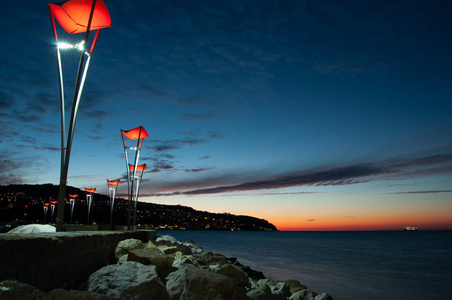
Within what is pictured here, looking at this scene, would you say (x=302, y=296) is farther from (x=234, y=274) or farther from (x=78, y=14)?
(x=78, y=14)

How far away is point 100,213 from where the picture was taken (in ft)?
373

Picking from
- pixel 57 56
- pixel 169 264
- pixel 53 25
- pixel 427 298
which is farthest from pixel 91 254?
pixel 427 298

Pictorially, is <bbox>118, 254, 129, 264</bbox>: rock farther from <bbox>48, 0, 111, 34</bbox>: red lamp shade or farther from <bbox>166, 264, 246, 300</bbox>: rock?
<bbox>48, 0, 111, 34</bbox>: red lamp shade

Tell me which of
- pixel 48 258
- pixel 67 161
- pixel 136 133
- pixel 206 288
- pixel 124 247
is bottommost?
pixel 206 288

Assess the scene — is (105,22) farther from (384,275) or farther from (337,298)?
(384,275)

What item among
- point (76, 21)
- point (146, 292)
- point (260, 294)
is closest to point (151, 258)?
point (146, 292)

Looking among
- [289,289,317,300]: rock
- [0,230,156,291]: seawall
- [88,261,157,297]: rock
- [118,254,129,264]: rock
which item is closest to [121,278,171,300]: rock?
[88,261,157,297]: rock

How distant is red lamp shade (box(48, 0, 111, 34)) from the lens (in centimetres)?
777

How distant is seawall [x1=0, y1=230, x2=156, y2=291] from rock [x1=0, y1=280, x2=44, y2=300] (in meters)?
0.32

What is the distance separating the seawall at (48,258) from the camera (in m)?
3.18

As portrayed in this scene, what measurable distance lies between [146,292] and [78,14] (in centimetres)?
667

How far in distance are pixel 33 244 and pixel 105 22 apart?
636 cm

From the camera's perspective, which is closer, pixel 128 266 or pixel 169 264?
pixel 128 266

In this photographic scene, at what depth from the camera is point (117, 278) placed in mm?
4648
